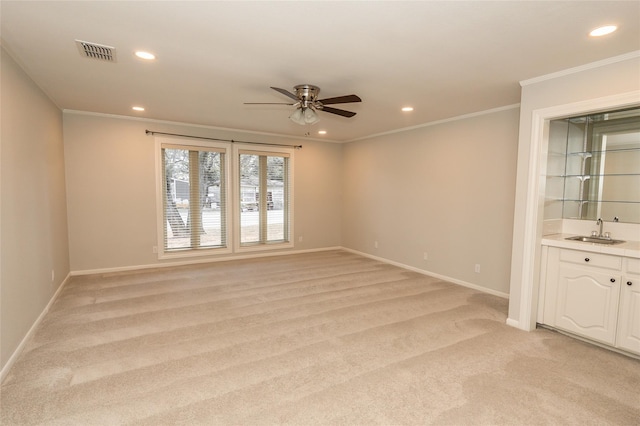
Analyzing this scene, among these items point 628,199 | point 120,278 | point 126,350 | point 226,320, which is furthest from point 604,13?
point 120,278

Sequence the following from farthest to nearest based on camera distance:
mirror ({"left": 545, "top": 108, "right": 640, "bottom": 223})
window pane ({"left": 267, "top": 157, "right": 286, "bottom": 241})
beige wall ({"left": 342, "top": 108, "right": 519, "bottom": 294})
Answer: window pane ({"left": 267, "top": 157, "right": 286, "bottom": 241}) < beige wall ({"left": 342, "top": 108, "right": 519, "bottom": 294}) < mirror ({"left": 545, "top": 108, "right": 640, "bottom": 223})

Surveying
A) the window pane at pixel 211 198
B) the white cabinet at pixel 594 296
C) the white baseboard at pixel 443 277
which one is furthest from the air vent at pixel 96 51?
the white baseboard at pixel 443 277

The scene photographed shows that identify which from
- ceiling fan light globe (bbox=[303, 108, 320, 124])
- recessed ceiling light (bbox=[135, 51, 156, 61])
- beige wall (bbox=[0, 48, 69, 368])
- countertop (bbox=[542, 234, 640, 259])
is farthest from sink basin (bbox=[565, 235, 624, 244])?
beige wall (bbox=[0, 48, 69, 368])

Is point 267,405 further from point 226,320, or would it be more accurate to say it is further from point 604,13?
point 604,13

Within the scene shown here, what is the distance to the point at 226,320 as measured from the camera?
11.1 ft

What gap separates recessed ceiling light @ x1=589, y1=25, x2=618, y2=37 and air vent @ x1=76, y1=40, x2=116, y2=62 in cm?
Answer: 362

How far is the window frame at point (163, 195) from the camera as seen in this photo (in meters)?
5.39

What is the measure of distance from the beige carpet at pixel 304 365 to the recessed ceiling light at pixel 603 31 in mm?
2524

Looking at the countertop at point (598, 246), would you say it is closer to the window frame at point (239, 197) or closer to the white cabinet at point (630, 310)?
the white cabinet at point (630, 310)

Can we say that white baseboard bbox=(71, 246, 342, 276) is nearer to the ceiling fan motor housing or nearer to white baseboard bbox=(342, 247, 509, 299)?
white baseboard bbox=(342, 247, 509, 299)

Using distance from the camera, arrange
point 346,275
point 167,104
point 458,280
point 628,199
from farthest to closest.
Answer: point 346,275
point 458,280
point 167,104
point 628,199

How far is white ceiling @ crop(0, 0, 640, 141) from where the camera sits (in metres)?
2.01

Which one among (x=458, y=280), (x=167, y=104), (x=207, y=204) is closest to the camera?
(x=167, y=104)

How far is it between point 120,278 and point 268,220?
277 centimetres
